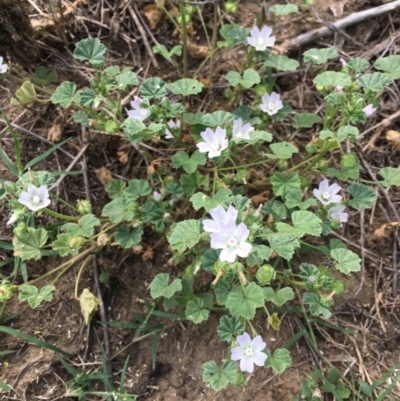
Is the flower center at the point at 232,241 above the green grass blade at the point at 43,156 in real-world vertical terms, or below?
below

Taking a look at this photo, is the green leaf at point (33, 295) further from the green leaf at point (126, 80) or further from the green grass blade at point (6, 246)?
the green leaf at point (126, 80)

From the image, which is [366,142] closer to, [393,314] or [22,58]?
[393,314]

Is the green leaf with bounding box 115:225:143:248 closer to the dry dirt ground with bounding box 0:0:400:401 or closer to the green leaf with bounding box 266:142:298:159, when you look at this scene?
the dry dirt ground with bounding box 0:0:400:401

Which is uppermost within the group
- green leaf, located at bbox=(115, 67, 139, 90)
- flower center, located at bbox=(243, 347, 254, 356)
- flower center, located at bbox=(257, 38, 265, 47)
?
green leaf, located at bbox=(115, 67, 139, 90)

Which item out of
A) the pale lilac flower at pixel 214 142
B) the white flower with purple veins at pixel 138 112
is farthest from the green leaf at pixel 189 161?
the white flower with purple veins at pixel 138 112

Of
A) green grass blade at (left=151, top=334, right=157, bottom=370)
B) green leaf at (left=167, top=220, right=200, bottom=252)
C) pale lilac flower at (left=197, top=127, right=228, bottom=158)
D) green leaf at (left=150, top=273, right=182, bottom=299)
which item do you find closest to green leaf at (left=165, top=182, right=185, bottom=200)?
pale lilac flower at (left=197, top=127, right=228, bottom=158)

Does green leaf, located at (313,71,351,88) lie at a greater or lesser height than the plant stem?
lesser
